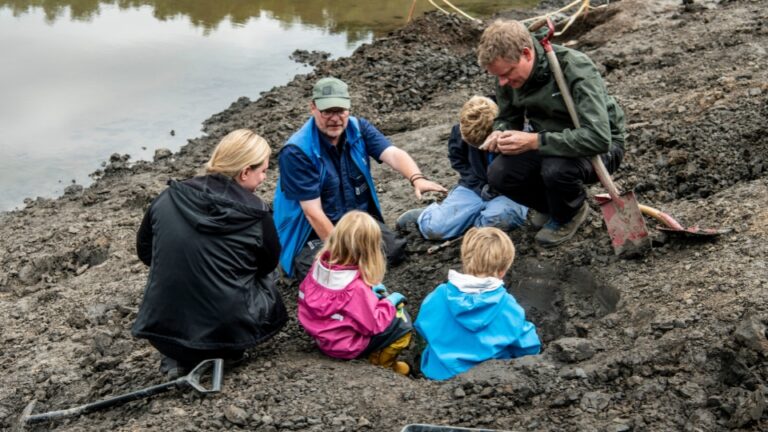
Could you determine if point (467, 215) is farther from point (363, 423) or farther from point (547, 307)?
point (363, 423)

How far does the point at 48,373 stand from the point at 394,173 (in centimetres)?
401

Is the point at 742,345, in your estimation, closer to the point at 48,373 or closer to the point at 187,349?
the point at 187,349

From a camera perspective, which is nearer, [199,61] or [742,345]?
[742,345]

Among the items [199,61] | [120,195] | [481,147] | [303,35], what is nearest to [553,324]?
[481,147]

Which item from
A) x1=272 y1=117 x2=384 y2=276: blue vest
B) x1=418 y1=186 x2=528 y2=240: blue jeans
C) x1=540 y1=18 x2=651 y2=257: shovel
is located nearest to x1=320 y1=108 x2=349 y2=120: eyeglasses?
x1=272 y1=117 x2=384 y2=276: blue vest

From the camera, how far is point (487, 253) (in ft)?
15.5

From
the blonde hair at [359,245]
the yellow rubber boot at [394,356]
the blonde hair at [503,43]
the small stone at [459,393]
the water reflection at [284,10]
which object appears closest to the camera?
the small stone at [459,393]

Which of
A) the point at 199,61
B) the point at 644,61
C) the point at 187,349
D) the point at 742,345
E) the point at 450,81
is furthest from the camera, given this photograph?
the point at 199,61

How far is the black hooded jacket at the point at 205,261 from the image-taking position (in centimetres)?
446

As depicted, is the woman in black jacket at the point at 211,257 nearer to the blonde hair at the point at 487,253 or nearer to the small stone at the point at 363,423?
the small stone at the point at 363,423

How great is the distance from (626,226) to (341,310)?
2020 mm

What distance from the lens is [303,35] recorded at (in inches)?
657

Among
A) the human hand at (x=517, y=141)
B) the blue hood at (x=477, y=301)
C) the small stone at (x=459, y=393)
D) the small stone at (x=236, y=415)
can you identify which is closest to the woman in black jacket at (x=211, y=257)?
the small stone at (x=236, y=415)

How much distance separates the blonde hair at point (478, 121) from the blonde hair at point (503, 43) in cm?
68
